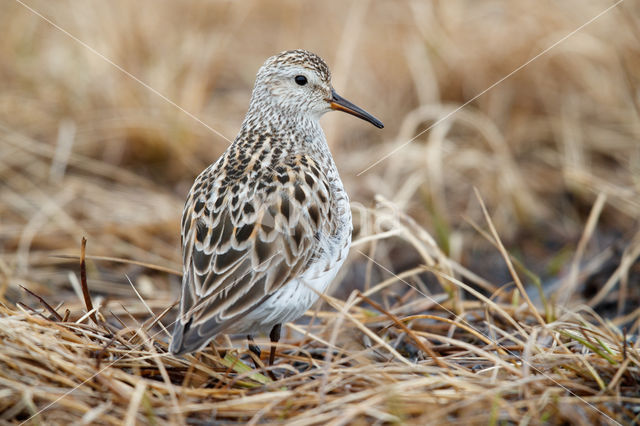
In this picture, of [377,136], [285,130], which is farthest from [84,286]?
[377,136]

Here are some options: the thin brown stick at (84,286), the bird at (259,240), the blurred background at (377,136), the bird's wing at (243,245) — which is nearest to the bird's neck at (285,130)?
the bird at (259,240)

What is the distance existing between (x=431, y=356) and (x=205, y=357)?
1.04m

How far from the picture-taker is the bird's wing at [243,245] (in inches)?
123

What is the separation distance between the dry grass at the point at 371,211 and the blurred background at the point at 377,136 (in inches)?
0.9

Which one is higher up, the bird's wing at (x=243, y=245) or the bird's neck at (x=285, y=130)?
the bird's neck at (x=285, y=130)

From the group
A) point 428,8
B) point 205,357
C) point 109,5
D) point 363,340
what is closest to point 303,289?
point 205,357

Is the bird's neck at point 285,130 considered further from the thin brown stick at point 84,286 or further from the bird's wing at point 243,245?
the thin brown stick at point 84,286

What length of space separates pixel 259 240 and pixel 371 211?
1.14 meters

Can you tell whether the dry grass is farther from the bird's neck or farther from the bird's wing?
the bird's neck

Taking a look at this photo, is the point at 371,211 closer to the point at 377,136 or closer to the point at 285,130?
the point at 285,130

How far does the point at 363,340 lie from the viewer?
4109 millimetres

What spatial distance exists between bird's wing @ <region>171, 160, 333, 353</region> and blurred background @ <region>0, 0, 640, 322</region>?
1.62 meters

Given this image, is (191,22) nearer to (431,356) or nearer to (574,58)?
(574,58)

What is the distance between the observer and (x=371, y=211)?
168 inches
